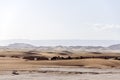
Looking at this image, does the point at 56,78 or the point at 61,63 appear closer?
the point at 56,78

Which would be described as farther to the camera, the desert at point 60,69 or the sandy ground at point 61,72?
the desert at point 60,69

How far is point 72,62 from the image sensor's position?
4444 cm

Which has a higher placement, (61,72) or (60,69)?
(60,69)

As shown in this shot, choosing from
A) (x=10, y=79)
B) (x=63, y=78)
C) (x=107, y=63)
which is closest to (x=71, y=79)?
(x=63, y=78)

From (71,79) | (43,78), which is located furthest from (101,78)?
(43,78)

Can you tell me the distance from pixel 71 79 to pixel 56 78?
1.42m

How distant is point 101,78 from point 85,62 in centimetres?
1800

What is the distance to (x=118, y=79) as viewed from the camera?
2577 centimetres

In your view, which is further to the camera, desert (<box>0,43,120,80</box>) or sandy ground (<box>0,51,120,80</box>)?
desert (<box>0,43,120,80</box>)

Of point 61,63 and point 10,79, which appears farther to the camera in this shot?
point 61,63

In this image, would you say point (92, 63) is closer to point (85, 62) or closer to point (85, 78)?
point (85, 62)

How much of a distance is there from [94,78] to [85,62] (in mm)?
17998

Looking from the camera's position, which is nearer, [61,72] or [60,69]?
[61,72]

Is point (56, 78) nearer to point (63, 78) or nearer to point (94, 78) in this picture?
point (63, 78)
